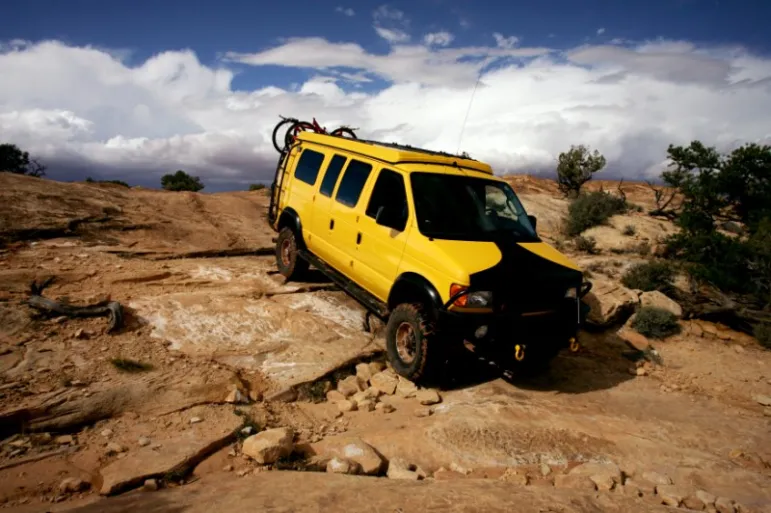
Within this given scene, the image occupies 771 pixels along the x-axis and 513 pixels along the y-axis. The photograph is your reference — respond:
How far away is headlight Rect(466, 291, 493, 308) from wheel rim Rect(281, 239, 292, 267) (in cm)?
352

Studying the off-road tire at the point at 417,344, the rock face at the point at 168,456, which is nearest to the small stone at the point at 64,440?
the rock face at the point at 168,456

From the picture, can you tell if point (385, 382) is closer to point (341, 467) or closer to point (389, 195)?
point (341, 467)

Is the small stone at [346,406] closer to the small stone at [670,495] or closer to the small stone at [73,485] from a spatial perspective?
the small stone at [73,485]

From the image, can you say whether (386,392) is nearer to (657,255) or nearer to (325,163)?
(325,163)

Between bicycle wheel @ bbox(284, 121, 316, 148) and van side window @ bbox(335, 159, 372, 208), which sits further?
bicycle wheel @ bbox(284, 121, 316, 148)

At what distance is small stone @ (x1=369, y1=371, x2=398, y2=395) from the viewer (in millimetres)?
4809

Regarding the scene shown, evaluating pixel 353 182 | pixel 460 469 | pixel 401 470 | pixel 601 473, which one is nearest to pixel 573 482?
pixel 601 473

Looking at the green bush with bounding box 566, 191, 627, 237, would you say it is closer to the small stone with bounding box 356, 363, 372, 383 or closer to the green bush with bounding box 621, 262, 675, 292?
the green bush with bounding box 621, 262, 675, 292

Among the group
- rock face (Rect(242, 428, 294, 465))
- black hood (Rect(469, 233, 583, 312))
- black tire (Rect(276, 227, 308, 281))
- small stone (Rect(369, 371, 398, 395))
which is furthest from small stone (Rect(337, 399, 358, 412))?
black tire (Rect(276, 227, 308, 281))

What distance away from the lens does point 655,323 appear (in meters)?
7.37

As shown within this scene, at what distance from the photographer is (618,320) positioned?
7.59 m

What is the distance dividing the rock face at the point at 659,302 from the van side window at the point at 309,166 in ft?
19.7

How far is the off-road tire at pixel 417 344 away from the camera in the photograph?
452 centimetres

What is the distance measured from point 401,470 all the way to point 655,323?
19.1 feet
